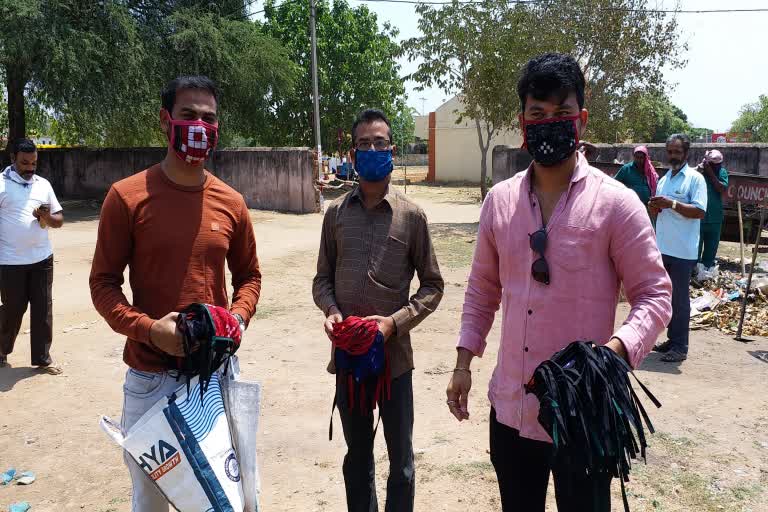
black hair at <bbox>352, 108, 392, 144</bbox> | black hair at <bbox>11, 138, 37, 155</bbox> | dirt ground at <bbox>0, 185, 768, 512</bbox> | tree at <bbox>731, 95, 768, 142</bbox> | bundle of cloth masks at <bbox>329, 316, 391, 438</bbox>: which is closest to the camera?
bundle of cloth masks at <bbox>329, 316, 391, 438</bbox>

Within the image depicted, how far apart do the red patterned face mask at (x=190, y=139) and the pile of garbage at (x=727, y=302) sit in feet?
21.4

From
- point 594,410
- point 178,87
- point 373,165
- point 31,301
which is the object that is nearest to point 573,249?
point 594,410

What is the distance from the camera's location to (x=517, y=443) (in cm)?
220

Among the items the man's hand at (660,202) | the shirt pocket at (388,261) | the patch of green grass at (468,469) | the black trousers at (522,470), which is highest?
the man's hand at (660,202)

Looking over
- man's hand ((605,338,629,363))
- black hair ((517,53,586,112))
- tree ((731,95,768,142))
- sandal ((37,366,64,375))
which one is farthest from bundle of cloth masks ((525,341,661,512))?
tree ((731,95,768,142))

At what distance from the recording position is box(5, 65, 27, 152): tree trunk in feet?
61.1

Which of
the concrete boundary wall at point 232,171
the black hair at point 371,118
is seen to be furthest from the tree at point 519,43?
the black hair at point 371,118

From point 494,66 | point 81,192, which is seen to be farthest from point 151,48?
point 494,66

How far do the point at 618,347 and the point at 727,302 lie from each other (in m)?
7.03

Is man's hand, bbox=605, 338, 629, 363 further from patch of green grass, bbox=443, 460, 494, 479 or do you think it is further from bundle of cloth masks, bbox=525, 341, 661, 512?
patch of green grass, bbox=443, 460, 494, 479

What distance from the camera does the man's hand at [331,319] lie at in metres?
2.81

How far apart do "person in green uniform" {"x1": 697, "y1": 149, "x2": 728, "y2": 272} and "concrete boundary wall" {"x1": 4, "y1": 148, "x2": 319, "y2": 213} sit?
38.0 ft

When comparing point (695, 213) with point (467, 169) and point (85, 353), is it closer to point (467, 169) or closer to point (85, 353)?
point (85, 353)

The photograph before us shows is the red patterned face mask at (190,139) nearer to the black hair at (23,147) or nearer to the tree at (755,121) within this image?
the black hair at (23,147)
